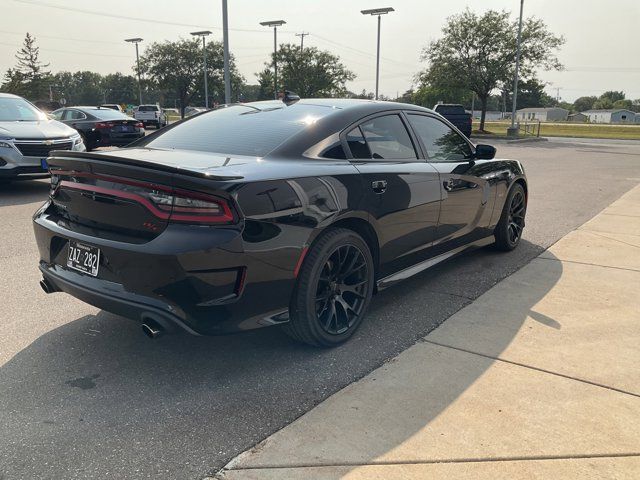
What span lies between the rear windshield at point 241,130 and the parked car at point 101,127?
39.6 feet

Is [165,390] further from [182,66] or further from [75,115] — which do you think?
[182,66]

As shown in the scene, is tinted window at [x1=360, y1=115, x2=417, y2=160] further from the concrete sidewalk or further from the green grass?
the green grass

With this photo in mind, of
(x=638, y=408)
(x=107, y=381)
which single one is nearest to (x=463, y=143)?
(x=638, y=408)

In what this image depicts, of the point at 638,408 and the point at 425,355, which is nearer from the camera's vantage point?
the point at 638,408

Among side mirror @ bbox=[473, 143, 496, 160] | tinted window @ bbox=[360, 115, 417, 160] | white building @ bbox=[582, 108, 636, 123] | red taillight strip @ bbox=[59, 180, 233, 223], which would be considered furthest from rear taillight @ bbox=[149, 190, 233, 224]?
white building @ bbox=[582, 108, 636, 123]

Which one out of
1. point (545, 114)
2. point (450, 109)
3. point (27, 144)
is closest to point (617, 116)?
point (545, 114)

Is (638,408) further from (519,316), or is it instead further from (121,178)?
(121,178)

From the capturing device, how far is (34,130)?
28.8 ft

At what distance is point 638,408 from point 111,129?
14903 mm

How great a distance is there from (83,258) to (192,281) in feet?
2.56

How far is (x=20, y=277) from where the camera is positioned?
15.0 feet

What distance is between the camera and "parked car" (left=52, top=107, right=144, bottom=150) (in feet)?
48.8

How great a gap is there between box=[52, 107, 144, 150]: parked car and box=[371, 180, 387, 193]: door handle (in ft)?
42.6

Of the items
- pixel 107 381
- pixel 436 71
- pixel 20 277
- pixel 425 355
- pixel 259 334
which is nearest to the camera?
pixel 107 381
